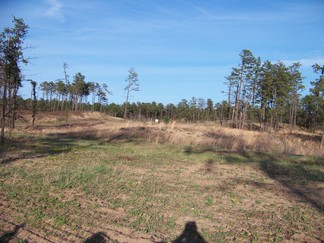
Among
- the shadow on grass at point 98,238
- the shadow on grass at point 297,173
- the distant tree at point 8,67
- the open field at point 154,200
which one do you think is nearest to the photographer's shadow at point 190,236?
A: the open field at point 154,200

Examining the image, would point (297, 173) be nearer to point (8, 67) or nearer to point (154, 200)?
point (154, 200)

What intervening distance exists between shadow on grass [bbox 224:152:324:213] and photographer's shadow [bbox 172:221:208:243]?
7.99 ft

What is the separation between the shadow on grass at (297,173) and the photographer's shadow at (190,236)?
7.99 ft

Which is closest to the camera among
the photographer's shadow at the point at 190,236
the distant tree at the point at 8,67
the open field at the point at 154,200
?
the photographer's shadow at the point at 190,236

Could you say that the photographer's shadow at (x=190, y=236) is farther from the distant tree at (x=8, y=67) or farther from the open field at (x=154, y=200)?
the distant tree at (x=8, y=67)

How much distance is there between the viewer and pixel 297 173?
820cm

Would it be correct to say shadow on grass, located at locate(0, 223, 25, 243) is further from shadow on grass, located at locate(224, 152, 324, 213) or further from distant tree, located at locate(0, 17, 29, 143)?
distant tree, located at locate(0, 17, 29, 143)

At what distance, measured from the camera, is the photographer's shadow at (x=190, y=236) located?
3.73 meters

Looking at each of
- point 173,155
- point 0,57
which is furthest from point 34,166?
point 0,57

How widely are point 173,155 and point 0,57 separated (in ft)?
29.4

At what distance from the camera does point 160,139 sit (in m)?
15.5

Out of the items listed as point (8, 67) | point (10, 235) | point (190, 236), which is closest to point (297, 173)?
point (190, 236)

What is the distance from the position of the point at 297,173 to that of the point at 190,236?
564 centimetres

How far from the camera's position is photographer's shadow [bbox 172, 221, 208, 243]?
12.2 ft
